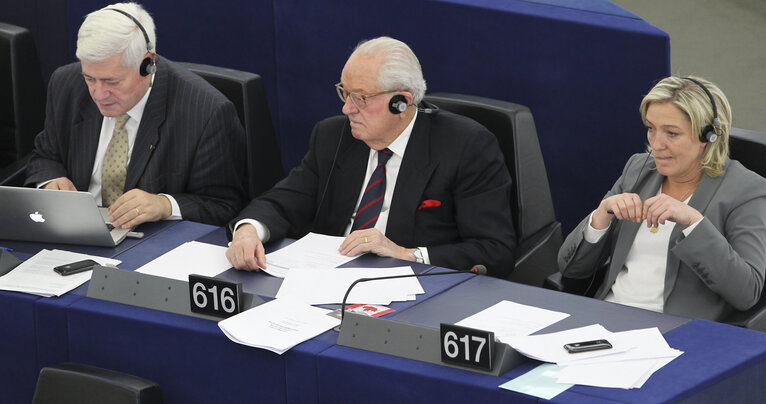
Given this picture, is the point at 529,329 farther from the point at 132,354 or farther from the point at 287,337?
the point at 132,354

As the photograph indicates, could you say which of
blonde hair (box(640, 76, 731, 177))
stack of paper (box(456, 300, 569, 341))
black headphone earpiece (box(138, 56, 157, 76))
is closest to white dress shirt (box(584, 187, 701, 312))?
blonde hair (box(640, 76, 731, 177))

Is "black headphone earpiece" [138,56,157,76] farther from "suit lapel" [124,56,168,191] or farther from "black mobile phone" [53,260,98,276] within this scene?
"black mobile phone" [53,260,98,276]

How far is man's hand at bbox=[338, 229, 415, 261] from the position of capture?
3.10 metres

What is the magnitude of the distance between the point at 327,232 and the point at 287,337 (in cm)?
102

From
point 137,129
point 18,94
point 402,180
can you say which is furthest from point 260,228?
point 18,94

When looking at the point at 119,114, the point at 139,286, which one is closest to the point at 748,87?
the point at 119,114

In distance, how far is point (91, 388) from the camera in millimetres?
2611

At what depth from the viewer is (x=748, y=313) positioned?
9.77ft

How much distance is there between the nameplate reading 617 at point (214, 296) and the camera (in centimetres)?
268

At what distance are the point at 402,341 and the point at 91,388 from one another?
76 centimetres

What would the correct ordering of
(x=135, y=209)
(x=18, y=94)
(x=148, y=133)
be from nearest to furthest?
(x=135, y=209) < (x=148, y=133) < (x=18, y=94)

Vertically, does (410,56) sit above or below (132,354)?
above

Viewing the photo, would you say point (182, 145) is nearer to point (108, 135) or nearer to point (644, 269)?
point (108, 135)

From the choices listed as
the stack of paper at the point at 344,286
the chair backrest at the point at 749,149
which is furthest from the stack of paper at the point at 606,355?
the chair backrest at the point at 749,149
